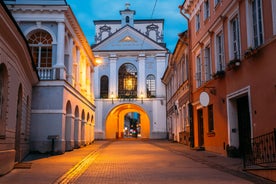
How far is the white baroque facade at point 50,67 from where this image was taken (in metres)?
20.5

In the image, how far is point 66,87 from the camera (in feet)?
70.2

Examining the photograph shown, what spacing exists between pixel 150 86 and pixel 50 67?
26.8m

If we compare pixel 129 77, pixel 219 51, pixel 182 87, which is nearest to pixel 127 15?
pixel 129 77

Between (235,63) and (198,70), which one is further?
(198,70)

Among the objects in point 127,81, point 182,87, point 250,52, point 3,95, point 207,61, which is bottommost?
point 3,95

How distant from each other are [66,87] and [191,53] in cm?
844

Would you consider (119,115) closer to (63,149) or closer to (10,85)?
(63,149)

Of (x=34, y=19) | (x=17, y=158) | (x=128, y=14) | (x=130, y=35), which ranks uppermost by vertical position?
(x=128, y=14)

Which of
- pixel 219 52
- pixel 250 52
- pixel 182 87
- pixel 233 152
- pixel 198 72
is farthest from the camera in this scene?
pixel 182 87

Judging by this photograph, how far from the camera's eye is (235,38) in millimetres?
15719

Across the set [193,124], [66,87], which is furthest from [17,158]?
[193,124]

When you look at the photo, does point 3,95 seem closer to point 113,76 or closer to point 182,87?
point 182,87

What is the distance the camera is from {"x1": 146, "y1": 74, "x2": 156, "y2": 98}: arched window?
153 ft

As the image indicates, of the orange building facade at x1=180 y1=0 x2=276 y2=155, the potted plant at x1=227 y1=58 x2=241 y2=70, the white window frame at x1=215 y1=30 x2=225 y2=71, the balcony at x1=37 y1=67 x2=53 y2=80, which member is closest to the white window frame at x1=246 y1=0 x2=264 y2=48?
the orange building facade at x1=180 y1=0 x2=276 y2=155
